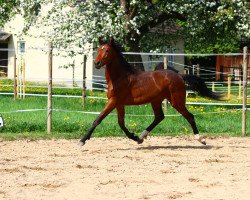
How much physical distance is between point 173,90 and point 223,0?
1122 cm

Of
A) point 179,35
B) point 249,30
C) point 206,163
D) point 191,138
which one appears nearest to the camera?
point 206,163

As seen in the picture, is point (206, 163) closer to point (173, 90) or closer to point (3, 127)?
point (173, 90)

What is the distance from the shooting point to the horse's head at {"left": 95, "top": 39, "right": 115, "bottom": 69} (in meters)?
12.5

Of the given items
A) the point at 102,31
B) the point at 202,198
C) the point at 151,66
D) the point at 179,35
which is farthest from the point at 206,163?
the point at 151,66

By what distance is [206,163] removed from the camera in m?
11.0

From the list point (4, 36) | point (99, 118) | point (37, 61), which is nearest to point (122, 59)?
point (99, 118)

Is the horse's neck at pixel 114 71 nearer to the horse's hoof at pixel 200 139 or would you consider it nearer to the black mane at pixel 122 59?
the black mane at pixel 122 59

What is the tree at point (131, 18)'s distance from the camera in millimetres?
23594

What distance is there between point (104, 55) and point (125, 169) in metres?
2.93

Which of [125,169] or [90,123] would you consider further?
[90,123]

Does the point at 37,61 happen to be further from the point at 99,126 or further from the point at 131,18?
the point at 99,126

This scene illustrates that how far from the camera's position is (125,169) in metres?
10.2

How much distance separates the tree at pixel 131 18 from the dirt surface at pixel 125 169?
32.3ft

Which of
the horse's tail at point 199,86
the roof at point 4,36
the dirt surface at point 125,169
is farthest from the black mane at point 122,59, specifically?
the roof at point 4,36
